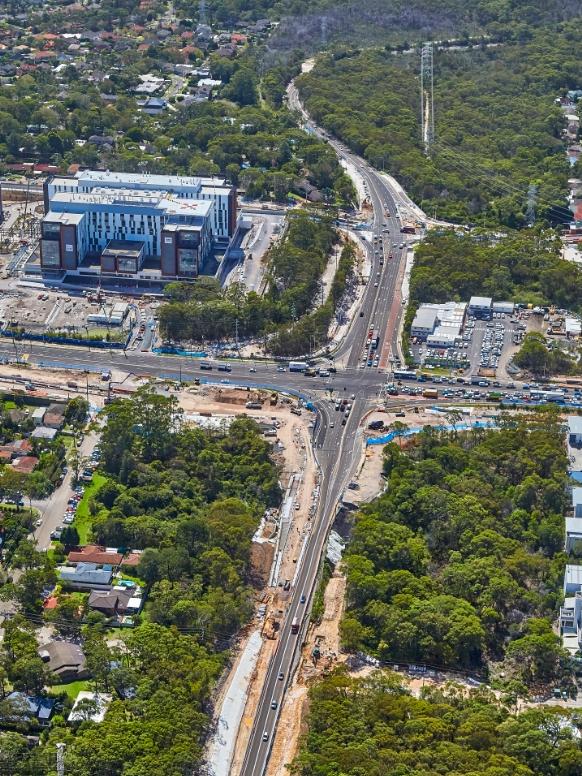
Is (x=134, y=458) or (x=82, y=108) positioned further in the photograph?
(x=82, y=108)

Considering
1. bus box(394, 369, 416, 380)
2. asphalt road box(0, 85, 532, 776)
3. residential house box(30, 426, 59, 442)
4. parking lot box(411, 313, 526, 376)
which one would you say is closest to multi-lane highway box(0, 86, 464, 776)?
asphalt road box(0, 85, 532, 776)

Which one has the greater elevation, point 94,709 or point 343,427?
point 94,709

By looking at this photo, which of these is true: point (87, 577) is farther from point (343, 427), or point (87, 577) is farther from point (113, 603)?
point (343, 427)

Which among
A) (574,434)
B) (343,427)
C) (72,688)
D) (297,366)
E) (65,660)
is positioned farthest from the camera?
(297,366)

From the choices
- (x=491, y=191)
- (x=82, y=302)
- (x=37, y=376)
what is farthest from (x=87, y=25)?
(x=37, y=376)

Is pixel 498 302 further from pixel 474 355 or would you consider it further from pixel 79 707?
pixel 79 707

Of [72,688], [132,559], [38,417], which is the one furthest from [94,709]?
[38,417]

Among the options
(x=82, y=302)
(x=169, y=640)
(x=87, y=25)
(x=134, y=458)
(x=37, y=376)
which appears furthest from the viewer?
(x=87, y=25)
